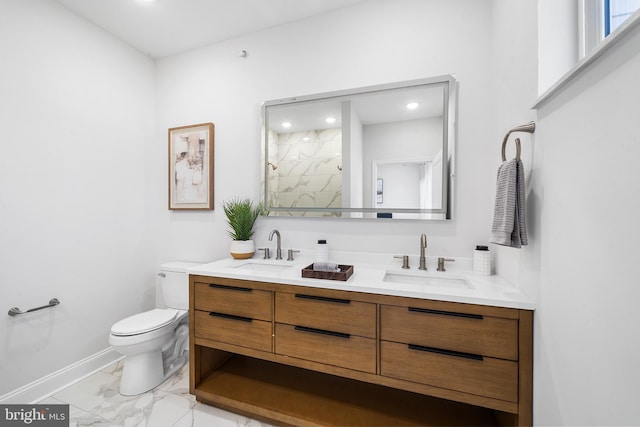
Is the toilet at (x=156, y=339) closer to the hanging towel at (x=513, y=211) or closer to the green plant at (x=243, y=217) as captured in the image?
the green plant at (x=243, y=217)

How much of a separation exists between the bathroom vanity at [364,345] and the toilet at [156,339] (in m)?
0.33

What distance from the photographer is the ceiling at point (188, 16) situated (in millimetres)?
1885

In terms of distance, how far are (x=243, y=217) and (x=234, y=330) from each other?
0.84 metres

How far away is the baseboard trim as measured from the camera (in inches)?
65.0

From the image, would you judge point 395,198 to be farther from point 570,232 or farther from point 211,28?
point 211,28

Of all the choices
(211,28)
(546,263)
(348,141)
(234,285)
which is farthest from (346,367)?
(211,28)

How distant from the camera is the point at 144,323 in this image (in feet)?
6.05

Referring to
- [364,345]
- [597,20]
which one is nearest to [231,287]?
[364,345]

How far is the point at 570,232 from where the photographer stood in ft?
2.77

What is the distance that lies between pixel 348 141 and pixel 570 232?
1354 millimetres

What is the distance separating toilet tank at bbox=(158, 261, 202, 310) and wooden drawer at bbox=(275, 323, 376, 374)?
1105 millimetres

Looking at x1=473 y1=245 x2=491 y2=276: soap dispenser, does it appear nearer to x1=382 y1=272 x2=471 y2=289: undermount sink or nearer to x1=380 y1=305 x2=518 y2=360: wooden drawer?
x1=382 y1=272 x2=471 y2=289: undermount sink

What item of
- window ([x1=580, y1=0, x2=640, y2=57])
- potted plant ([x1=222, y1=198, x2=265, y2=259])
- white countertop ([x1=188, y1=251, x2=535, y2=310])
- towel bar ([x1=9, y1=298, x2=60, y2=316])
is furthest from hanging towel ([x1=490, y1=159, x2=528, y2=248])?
towel bar ([x1=9, y1=298, x2=60, y2=316])

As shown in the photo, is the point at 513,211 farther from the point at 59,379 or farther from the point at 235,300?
the point at 59,379
